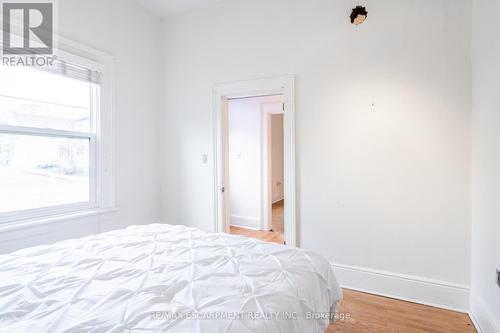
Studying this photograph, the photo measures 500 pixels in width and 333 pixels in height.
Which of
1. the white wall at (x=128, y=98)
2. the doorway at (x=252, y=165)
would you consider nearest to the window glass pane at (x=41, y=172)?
the white wall at (x=128, y=98)

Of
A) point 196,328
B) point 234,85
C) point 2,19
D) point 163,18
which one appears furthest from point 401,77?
point 2,19

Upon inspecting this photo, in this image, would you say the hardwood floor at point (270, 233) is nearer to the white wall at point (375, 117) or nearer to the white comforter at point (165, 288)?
the white wall at point (375, 117)

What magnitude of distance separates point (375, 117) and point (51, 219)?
3079 mm

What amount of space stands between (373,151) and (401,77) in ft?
2.24

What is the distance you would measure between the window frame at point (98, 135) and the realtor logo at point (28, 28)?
0.46ft

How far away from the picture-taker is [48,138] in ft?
7.68

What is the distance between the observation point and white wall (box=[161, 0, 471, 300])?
6.98ft

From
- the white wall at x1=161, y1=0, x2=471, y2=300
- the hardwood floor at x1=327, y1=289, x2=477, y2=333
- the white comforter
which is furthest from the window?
the hardwood floor at x1=327, y1=289, x2=477, y2=333

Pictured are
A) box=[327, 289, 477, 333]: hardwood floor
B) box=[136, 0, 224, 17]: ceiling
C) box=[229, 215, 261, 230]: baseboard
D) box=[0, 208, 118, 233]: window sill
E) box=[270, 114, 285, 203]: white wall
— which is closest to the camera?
box=[327, 289, 477, 333]: hardwood floor

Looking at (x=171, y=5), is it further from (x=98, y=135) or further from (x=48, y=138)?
(x=48, y=138)

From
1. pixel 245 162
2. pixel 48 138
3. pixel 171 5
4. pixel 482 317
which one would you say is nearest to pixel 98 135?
pixel 48 138

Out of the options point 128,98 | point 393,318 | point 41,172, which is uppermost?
point 128,98

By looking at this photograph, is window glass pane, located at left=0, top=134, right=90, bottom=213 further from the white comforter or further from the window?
the white comforter

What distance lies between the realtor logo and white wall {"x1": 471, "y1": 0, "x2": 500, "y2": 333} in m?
3.43
